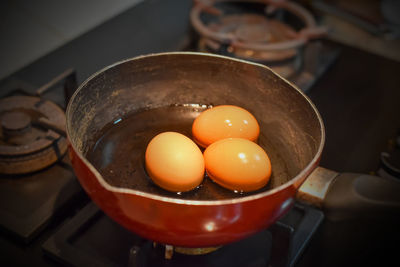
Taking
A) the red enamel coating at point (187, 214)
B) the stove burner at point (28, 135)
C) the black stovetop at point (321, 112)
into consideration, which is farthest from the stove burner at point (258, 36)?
the red enamel coating at point (187, 214)

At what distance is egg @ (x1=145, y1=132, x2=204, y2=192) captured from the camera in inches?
25.4

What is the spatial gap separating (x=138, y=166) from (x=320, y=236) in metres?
0.39

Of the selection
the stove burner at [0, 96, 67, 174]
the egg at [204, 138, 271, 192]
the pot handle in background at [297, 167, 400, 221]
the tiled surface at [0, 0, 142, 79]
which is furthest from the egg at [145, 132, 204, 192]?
the tiled surface at [0, 0, 142, 79]

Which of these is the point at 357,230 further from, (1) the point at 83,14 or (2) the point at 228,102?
(1) the point at 83,14

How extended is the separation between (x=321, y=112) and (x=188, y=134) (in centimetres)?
47

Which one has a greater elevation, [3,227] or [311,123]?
[311,123]

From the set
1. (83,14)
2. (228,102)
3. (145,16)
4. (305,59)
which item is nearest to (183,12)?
(145,16)

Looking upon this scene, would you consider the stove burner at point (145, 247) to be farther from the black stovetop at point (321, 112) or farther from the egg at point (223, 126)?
the egg at point (223, 126)

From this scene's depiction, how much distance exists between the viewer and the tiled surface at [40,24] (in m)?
1.09

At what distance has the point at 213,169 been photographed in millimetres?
675

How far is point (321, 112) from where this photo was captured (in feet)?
3.70

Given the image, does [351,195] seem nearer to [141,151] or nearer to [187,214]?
[187,214]

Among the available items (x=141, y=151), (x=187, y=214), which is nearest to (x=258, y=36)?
(x=141, y=151)

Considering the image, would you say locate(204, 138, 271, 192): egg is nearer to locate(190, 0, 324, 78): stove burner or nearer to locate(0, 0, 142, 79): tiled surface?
locate(190, 0, 324, 78): stove burner
